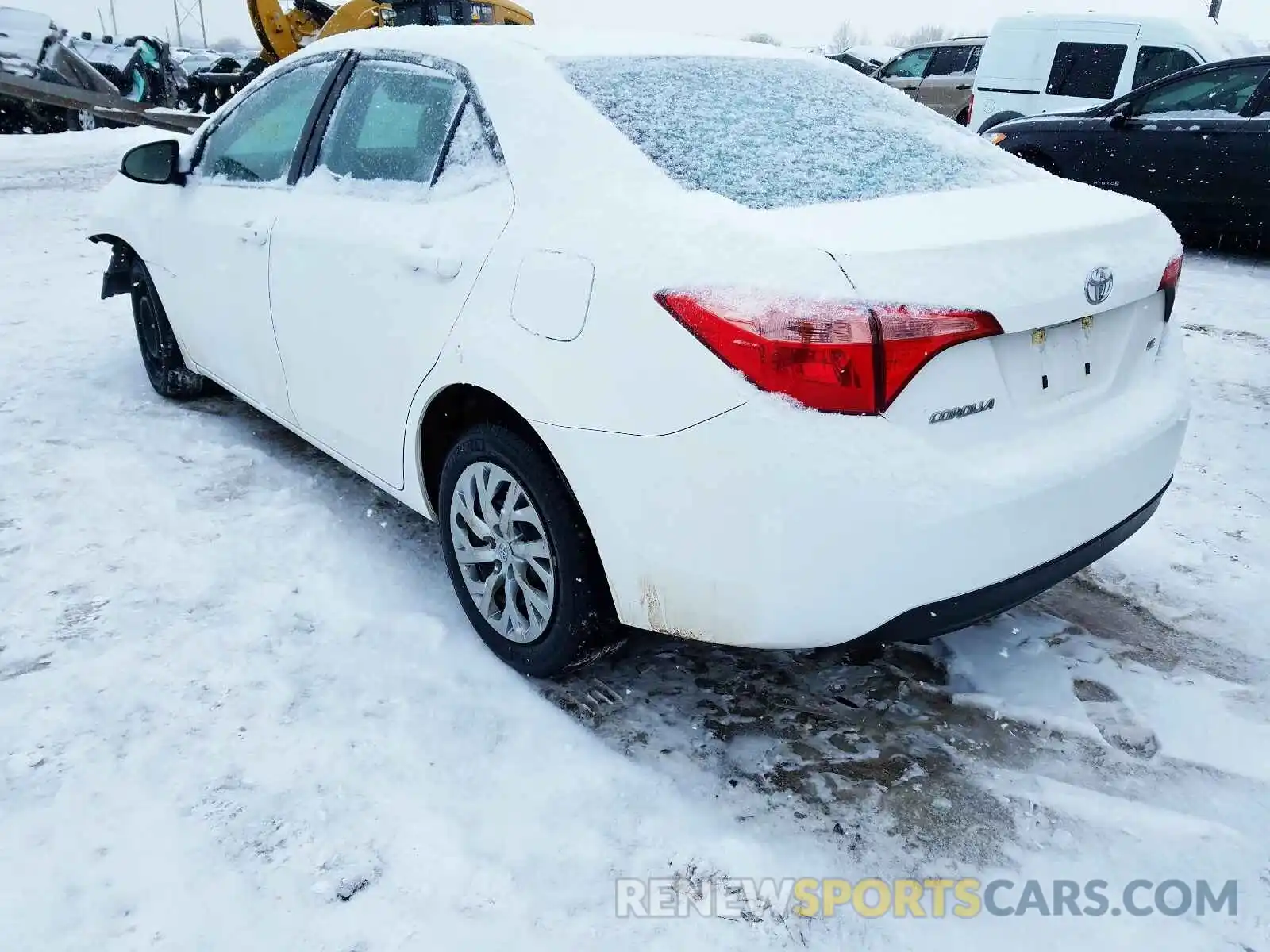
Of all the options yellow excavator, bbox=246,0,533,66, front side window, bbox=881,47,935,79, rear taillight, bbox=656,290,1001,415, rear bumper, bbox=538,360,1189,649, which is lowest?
rear bumper, bbox=538,360,1189,649

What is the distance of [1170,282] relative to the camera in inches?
93.4

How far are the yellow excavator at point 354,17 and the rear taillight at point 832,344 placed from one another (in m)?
12.9

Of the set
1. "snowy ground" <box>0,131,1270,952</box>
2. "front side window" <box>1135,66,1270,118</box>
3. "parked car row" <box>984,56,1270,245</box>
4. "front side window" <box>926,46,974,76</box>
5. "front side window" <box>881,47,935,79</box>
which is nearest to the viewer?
"snowy ground" <box>0,131,1270,952</box>

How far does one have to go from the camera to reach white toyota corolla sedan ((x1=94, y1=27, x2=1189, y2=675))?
1.80 m

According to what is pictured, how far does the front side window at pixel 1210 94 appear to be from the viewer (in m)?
7.40

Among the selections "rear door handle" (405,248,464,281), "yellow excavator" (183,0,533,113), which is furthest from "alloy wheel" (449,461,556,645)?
"yellow excavator" (183,0,533,113)

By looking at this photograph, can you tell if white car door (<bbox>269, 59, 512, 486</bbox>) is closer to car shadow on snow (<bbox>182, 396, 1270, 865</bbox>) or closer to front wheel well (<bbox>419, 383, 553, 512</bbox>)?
front wheel well (<bbox>419, 383, 553, 512</bbox>)

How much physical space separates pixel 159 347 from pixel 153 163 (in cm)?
98

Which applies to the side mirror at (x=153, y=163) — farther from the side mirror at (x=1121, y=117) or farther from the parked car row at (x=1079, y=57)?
the parked car row at (x=1079, y=57)

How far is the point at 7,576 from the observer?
2.96m

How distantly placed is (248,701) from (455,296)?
3.84 ft

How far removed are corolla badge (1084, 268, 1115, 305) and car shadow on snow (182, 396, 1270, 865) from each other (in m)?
0.88

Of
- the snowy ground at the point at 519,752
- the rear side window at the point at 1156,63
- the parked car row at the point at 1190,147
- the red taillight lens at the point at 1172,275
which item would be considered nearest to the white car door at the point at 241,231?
the snowy ground at the point at 519,752

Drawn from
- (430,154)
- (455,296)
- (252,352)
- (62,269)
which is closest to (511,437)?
(455,296)
